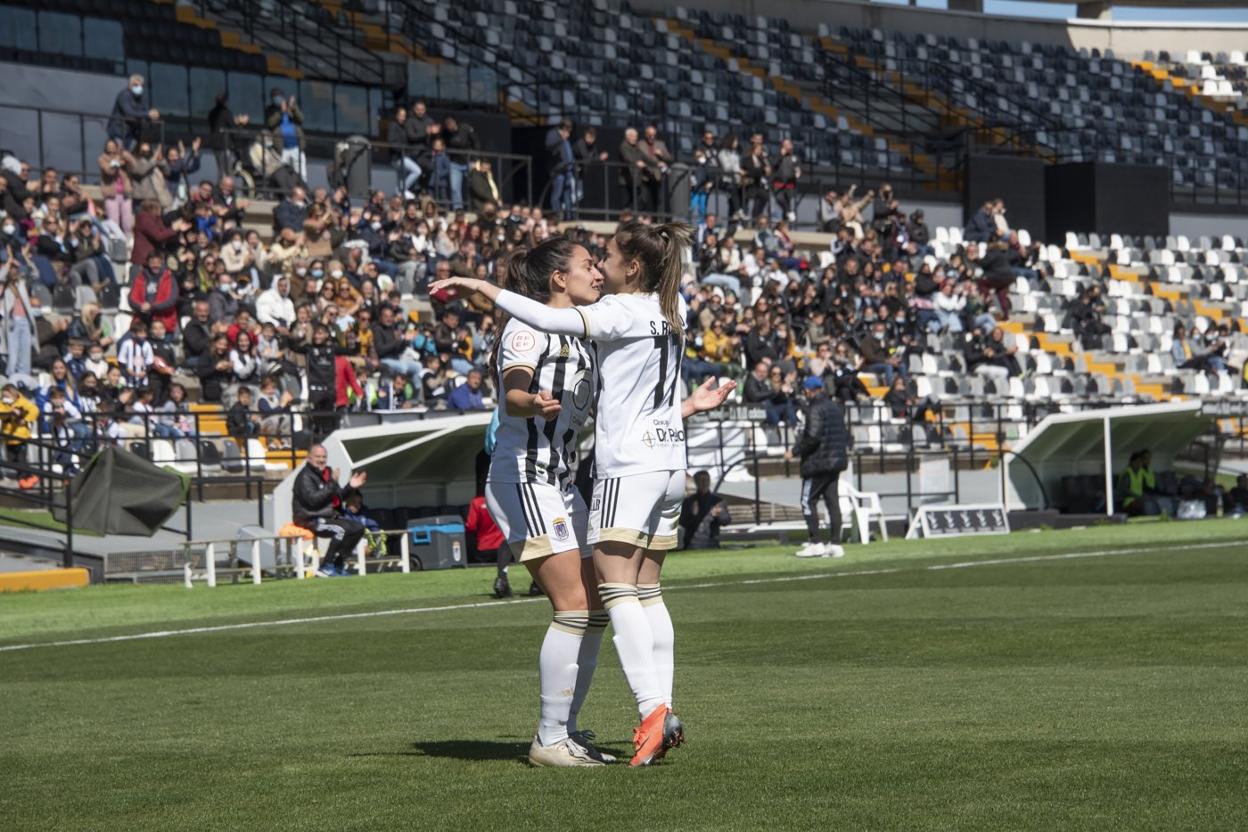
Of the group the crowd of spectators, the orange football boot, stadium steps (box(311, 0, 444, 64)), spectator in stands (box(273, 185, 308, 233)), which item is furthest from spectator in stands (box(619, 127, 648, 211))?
the orange football boot

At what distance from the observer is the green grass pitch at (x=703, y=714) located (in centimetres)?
576

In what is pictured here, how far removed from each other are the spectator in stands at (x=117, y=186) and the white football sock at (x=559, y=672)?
2114cm

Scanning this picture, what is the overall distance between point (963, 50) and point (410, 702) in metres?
45.8

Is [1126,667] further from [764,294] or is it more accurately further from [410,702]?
[764,294]

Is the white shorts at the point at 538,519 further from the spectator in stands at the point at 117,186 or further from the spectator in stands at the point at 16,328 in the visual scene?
the spectator in stands at the point at 117,186

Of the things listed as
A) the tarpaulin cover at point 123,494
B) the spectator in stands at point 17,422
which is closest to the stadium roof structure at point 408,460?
the tarpaulin cover at point 123,494

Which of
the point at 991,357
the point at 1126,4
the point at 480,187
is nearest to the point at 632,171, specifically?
the point at 480,187

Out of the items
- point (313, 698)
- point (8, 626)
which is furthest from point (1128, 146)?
point (313, 698)

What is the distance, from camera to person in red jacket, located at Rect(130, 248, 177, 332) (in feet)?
80.7

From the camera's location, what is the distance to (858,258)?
35562 millimetres

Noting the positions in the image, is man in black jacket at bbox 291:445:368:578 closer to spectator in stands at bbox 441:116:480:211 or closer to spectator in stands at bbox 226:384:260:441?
spectator in stands at bbox 226:384:260:441

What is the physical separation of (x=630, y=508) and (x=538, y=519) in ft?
1.22

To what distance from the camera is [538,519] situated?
6.86 m

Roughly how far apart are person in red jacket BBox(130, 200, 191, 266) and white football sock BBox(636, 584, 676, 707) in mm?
19962
